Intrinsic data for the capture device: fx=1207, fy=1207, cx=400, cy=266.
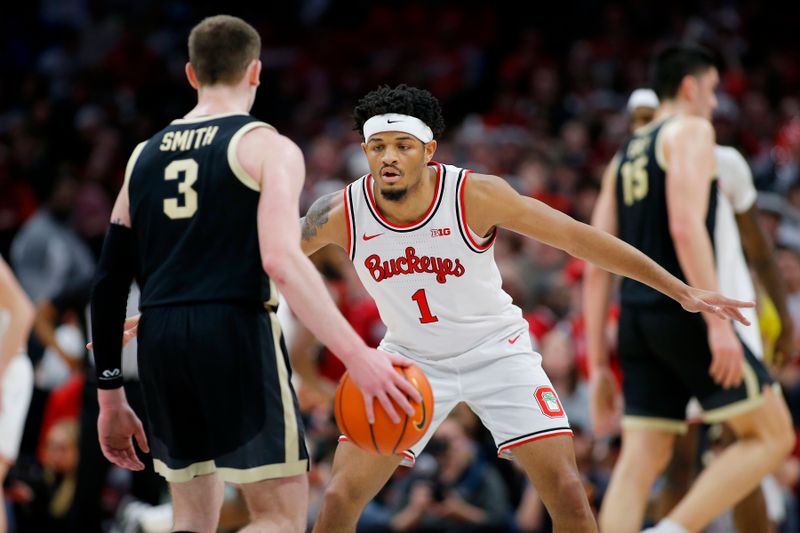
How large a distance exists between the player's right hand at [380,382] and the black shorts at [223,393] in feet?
1.29

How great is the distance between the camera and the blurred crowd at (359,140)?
8.91 meters

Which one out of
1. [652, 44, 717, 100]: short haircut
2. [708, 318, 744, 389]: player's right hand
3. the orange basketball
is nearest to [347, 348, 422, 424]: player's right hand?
the orange basketball

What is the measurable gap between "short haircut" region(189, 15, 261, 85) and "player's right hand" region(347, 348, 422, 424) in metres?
1.25

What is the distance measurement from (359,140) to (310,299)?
35.5 feet

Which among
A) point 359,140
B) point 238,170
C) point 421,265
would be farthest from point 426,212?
point 359,140

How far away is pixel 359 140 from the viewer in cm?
1463

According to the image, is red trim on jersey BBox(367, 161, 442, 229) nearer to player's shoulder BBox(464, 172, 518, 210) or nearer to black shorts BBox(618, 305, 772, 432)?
player's shoulder BBox(464, 172, 518, 210)

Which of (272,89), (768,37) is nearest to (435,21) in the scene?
(272,89)

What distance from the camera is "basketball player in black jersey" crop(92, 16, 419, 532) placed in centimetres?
418

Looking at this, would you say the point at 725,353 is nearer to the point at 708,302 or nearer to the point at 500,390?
the point at 708,302

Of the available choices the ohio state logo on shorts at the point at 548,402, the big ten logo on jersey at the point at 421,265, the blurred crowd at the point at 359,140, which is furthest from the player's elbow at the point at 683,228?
the big ten logo on jersey at the point at 421,265

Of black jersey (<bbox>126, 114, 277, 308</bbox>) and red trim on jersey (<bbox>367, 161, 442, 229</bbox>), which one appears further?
red trim on jersey (<bbox>367, 161, 442, 229</bbox>)

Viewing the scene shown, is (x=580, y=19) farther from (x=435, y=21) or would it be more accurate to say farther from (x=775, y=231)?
(x=775, y=231)

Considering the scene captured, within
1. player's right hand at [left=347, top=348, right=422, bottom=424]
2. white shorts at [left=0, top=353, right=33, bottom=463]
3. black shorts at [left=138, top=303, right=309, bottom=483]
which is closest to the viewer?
player's right hand at [left=347, top=348, right=422, bottom=424]
